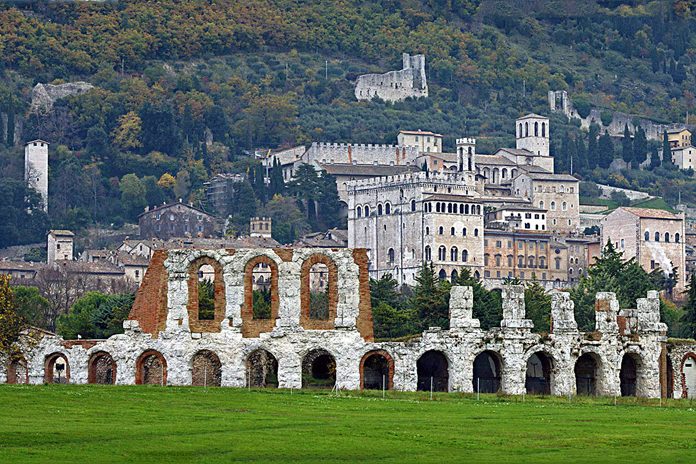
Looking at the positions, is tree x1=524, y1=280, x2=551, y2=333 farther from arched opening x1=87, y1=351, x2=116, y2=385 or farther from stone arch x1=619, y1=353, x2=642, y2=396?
arched opening x1=87, y1=351, x2=116, y2=385

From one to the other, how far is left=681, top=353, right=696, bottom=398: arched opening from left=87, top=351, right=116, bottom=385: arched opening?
18.8 metres

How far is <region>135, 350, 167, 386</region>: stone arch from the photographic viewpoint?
231ft

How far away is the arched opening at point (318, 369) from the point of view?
70750 millimetres

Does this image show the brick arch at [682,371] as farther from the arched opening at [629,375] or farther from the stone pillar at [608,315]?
the stone pillar at [608,315]

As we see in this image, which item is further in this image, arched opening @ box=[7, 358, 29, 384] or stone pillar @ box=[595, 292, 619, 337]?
stone pillar @ box=[595, 292, 619, 337]

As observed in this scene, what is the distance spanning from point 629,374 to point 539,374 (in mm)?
3018

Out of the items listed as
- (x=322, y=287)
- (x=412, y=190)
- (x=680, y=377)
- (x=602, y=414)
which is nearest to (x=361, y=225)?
(x=412, y=190)

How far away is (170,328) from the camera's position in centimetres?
7069

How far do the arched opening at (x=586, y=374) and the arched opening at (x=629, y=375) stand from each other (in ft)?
3.03

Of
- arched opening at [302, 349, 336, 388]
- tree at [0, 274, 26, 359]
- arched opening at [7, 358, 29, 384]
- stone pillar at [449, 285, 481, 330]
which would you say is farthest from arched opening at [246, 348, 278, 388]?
tree at [0, 274, 26, 359]

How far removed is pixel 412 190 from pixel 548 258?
13971 millimetres

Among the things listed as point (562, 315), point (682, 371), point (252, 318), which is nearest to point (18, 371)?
point (252, 318)

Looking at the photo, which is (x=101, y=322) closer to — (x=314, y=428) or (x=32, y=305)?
(x=32, y=305)

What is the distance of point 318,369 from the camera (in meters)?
72.0
